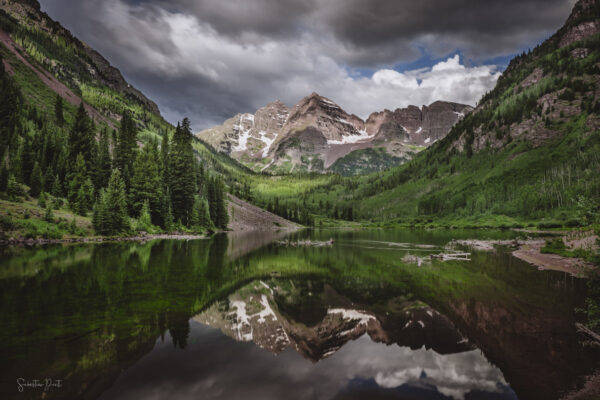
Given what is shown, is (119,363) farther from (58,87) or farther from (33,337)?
(58,87)

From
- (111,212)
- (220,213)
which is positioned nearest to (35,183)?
(111,212)

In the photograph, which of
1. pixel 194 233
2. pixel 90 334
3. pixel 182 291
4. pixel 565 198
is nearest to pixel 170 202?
pixel 194 233

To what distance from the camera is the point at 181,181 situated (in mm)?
88500

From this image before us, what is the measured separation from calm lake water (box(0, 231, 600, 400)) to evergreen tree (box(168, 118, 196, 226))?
61.0 metres

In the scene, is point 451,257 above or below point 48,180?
below

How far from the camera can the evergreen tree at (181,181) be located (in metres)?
87.2

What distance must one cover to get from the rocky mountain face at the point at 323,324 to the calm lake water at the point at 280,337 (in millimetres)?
101

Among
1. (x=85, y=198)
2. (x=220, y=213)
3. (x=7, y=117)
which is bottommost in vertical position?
(x=220, y=213)

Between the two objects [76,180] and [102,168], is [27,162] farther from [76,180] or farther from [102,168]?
[102,168]

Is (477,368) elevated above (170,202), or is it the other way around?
(170,202)

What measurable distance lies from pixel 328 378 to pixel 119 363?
297 inches

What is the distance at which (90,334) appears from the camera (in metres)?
12.5

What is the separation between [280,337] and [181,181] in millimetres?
82094

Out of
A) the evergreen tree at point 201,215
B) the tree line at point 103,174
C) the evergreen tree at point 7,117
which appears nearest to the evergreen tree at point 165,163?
the tree line at point 103,174
